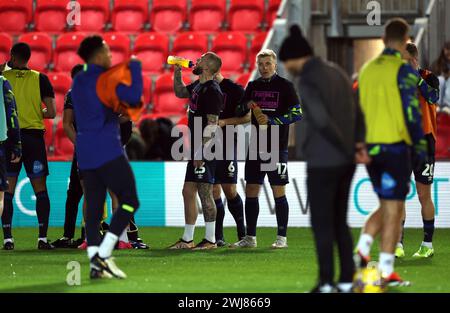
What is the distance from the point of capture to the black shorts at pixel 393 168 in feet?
27.7

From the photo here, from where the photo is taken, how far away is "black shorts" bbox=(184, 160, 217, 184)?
12.3 metres

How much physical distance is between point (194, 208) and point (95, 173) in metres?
3.17

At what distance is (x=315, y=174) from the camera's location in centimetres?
764

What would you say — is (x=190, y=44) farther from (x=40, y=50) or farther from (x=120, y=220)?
(x=120, y=220)

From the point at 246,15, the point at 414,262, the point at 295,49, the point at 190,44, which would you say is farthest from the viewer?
the point at 246,15

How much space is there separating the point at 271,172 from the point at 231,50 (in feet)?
22.0

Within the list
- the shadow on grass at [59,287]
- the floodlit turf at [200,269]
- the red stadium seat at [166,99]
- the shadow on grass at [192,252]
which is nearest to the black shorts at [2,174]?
the floodlit turf at [200,269]

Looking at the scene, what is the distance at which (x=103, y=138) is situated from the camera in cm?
925

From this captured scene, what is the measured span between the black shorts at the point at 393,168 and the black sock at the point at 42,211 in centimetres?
513

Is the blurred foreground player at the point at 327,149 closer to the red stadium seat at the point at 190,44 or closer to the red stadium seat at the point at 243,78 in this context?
the red stadium seat at the point at 243,78

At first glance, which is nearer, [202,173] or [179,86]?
[202,173]

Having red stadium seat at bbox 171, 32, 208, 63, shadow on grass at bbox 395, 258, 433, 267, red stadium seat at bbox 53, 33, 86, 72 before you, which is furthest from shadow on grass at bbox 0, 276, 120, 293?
red stadium seat at bbox 53, 33, 86, 72

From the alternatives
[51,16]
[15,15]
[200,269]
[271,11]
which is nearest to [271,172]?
[200,269]
